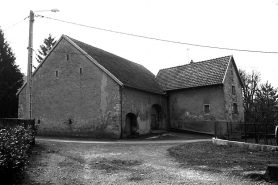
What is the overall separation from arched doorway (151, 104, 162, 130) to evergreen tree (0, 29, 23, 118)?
16.5 metres

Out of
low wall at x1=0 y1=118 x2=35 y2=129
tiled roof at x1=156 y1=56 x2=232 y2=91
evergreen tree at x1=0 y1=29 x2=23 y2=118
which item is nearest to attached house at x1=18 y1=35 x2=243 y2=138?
tiled roof at x1=156 y1=56 x2=232 y2=91

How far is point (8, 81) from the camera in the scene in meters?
29.2

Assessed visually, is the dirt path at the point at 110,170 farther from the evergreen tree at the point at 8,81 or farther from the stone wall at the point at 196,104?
the evergreen tree at the point at 8,81

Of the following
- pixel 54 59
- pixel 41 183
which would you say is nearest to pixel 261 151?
pixel 41 183

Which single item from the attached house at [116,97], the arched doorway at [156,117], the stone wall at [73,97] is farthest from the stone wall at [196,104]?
the stone wall at [73,97]

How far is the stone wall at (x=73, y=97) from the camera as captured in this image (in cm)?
1952

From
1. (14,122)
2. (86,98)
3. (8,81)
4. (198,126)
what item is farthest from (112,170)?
(8,81)

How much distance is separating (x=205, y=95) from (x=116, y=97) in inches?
368

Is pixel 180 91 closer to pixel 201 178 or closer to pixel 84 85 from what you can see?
pixel 84 85

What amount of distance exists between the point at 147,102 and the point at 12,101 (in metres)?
16.6

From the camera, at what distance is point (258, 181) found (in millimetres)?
6875

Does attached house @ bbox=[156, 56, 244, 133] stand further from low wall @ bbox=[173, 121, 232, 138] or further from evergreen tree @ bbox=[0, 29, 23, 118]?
evergreen tree @ bbox=[0, 29, 23, 118]

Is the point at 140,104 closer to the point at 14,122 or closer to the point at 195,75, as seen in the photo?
the point at 195,75

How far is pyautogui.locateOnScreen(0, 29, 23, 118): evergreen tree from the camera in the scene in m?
28.3
